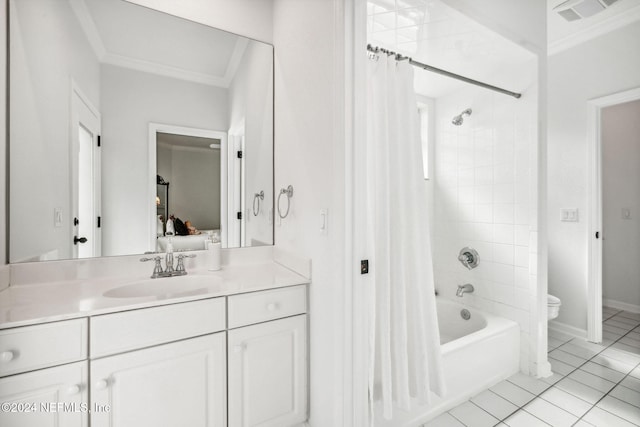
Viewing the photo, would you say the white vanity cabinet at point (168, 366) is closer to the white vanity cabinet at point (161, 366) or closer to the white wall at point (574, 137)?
the white vanity cabinet at point (161, 366)

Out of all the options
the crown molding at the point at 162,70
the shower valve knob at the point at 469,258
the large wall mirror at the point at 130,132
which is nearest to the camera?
the large wall mirror at the point at 130,132

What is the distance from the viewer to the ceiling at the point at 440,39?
5.10 feet

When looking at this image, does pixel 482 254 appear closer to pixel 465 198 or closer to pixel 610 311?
pixel 465 198

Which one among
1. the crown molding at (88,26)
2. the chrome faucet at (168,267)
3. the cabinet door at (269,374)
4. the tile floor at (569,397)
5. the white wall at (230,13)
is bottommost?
the tile floor at (569,397)

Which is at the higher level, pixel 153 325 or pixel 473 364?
pixel 153 325

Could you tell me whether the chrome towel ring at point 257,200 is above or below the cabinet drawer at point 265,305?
above

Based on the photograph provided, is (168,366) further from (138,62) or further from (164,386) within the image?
(138,62)

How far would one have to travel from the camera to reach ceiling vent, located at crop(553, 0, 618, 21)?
206 cm

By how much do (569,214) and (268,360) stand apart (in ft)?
9.51

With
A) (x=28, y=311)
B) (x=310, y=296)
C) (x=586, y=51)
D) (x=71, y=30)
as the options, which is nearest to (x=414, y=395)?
(x=310, y=296)

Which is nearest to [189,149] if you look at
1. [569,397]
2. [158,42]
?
[158,42]

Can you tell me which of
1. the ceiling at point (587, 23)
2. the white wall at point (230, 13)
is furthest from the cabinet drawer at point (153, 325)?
the ceiling at point (587, 23)

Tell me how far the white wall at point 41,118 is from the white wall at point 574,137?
3.67 m

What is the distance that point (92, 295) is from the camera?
4.03 feet
